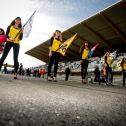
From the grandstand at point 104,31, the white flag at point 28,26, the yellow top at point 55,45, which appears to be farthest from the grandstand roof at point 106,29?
the white flag at point 28,26

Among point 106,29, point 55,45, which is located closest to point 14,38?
point 55,45

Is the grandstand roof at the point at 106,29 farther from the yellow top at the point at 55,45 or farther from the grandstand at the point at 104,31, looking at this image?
the yellow top at the point at 55,45

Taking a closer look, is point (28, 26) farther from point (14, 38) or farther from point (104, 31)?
point (104, 31)

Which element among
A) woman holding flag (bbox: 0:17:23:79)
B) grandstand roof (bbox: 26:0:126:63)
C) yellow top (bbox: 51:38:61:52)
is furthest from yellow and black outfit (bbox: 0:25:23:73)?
grandstand roof (bbox: 26:0:126:63)

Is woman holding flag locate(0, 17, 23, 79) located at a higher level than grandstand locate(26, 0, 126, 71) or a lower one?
lower

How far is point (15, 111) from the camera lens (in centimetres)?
177

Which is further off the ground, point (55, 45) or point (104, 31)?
point (104, 31)

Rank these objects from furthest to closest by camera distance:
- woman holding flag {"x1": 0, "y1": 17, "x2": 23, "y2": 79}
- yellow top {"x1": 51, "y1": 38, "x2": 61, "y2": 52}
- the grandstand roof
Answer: the grandstand roof, yellow top {"x1": 51, "y1": 38, "x2": 61, "y2": 52}, woman holding flag {"x1": 0, "y1": 17, "x2": 23, "y2": 79}

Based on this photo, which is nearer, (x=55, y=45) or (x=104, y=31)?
(x=55, y=45)

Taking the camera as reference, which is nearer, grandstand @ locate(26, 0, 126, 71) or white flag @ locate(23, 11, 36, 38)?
white flag @ locate(23, 11, 36, 38)

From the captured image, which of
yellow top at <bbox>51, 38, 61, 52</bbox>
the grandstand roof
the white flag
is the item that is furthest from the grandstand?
the white flag

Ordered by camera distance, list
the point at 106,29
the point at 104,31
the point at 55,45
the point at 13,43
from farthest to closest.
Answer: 1. the point at 104,31
2. the point at 106,29
3. the point at 55,45
4. the point at 13,43

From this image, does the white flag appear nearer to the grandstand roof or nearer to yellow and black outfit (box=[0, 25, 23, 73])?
yellow and black outfit (box=[0, 25, 23, 73])

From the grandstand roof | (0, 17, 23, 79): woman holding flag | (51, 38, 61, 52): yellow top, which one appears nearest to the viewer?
(0, 17, 23, 79): woman holding flag
